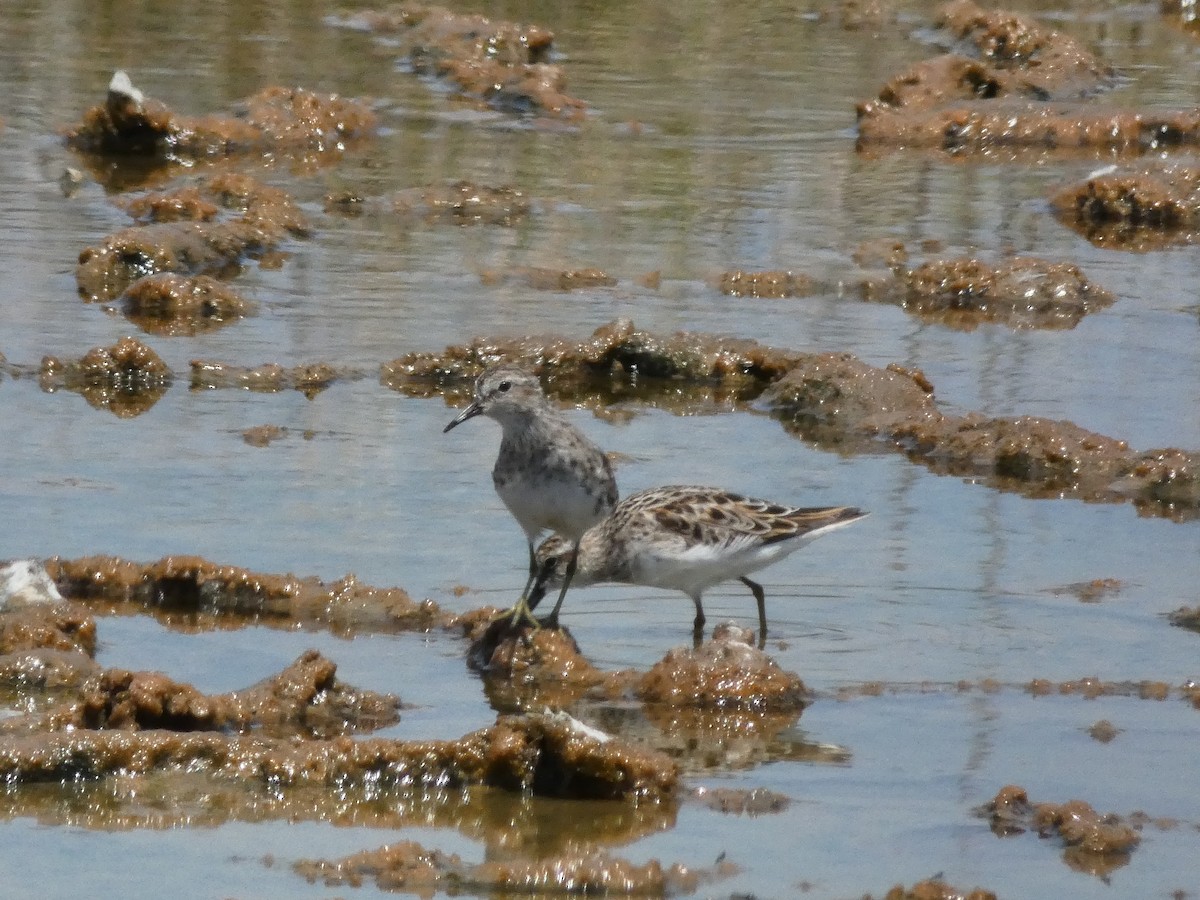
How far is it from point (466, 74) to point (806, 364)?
29.6ft

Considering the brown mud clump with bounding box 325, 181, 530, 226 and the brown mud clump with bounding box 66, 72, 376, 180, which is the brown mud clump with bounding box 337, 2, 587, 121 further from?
the brown mud clump with bounding box 325, 181, 530, 226

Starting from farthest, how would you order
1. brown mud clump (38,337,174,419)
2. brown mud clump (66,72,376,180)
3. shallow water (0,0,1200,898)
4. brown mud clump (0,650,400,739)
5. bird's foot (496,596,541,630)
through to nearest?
brown mud clump (66,72,376,180) → brown mud clump (38,337,174,419) → bird's foot (496,596,541,630) → brown mud clump (0,650,400,739) → shallow water (0,0,1200,898)

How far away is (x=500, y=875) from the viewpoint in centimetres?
539

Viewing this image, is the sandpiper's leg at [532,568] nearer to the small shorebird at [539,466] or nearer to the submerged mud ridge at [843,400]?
the small shorebird at [539,466]

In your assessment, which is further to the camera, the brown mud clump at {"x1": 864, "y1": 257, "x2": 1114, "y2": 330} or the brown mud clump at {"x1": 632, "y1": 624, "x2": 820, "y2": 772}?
the brown mud clump at {"x1": 864, "y1": 257, "x2": 1114, "y2": 330}

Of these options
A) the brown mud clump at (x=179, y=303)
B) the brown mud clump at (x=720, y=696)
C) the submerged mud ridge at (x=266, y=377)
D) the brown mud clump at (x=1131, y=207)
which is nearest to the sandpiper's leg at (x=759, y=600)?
the brown mud clump at (x=720, y=696)

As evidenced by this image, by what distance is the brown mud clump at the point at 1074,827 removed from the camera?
5715 millimetres

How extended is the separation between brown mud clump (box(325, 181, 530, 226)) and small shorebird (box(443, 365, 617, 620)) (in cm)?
639

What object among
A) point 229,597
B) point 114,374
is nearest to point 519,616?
point 229,597

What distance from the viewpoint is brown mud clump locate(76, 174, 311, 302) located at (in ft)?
40.5

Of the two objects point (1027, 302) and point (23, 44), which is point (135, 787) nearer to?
point (1027, 302)

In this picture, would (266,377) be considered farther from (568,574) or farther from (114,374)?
(568,574)

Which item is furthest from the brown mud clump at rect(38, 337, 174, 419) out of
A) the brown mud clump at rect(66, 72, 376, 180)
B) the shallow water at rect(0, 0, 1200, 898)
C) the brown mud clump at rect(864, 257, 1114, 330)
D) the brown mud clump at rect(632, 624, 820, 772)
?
the brown mud clump at rect(66, 72, 376, 180)

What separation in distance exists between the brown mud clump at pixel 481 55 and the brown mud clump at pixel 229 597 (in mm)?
10562
